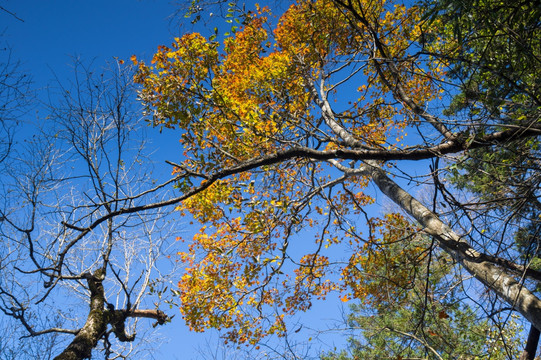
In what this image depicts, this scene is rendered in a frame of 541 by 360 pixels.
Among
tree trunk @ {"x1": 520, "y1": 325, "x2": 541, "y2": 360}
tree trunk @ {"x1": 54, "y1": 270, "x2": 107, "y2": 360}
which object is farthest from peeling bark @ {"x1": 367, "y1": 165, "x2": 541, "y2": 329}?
tree trunk @ {"x1": 54, "y1": 270, "x2": 107, "y2": 360}

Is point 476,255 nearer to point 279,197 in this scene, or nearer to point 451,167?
point 451,167

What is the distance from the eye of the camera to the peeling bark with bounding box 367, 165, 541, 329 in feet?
11.2

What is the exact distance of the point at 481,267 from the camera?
3840 millimetres

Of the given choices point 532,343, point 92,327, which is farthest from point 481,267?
point 92,327

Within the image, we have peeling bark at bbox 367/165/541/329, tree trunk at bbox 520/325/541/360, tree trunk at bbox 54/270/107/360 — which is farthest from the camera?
tree trunk at bbox 54/270/107/360

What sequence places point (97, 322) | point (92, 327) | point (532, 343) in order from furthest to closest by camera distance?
point (97, 322)
point (92, 327)
point (532, 343)

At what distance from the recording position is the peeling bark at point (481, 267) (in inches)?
134

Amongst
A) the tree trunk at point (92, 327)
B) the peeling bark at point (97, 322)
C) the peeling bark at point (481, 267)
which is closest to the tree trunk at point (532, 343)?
the peeling bark at point (481, 267)

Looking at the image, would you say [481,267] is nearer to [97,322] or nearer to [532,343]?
[532,343]

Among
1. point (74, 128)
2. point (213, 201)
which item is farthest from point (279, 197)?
point (74, 128)

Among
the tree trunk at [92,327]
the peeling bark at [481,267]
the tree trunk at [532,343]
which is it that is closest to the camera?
the peeling bark at [481,267]

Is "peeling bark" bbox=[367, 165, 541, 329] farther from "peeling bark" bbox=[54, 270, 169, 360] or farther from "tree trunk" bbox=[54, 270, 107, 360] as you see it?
"tree trunk" bbox=[54, 270, 107, 360]

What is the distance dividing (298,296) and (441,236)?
3.89 metres

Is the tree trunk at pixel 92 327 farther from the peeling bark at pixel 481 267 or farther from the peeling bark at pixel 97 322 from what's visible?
the peeling bark at pixel 481 267
